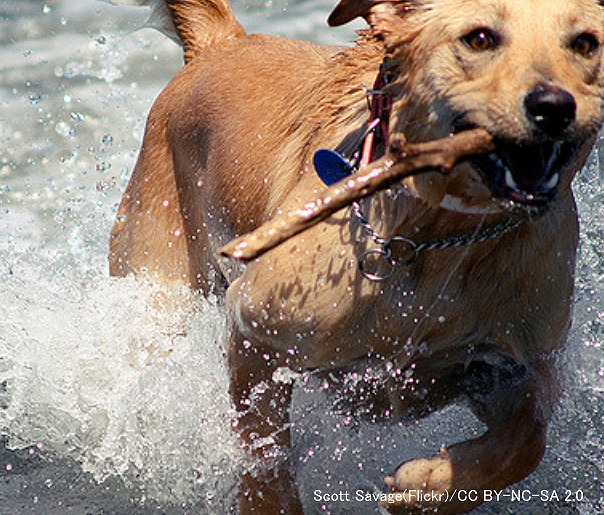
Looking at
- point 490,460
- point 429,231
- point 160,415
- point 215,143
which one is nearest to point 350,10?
point 429,231

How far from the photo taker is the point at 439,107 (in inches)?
116

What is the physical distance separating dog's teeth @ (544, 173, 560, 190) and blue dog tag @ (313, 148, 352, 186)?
64cm

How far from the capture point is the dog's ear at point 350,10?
332cm

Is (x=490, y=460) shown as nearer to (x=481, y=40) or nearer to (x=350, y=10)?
(x=481, y=40)

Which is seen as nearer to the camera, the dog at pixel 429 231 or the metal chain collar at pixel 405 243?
the dog at pixel 429 231

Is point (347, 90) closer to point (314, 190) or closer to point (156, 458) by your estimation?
point (314, 190)

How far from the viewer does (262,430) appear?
389 centimetres

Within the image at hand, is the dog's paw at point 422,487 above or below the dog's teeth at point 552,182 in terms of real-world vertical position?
below

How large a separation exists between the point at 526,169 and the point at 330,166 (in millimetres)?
646

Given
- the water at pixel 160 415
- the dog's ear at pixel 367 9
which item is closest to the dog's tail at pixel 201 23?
the water at pixel 160 415

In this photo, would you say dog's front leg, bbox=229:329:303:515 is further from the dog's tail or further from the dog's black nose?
the dog's tail

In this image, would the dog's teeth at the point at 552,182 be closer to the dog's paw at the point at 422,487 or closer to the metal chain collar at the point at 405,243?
the metal chain collar at the point at 405,243

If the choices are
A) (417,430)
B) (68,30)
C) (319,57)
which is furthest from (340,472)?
(68,30)

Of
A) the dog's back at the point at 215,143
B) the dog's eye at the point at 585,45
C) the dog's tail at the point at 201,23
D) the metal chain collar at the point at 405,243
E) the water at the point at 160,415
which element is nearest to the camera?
the dog's eye at the point at 585,45
